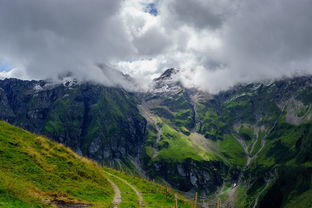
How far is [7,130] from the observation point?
165ft

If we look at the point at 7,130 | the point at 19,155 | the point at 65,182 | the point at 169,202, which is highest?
the point at 7,130

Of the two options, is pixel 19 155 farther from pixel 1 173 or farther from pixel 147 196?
pixel 147 196

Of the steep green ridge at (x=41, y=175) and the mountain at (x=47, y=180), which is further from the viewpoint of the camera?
the mountain at (x=47, y=180)

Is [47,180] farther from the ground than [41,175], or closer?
closer

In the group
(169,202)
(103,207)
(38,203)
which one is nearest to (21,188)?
(38,203)

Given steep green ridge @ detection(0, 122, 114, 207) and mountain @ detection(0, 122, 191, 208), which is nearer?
steep green ridge @ detection(0, 122, 114, 207)

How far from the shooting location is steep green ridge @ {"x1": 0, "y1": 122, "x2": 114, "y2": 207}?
1261 inches

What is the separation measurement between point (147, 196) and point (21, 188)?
89.0ft

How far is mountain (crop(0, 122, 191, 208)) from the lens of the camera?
106 ft

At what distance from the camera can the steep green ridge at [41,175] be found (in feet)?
105

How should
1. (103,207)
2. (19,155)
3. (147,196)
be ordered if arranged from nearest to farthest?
(103,207), (19,155), (147,196)

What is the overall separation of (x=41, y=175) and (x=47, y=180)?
1061 mm

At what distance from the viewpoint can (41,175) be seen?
40.3 meters

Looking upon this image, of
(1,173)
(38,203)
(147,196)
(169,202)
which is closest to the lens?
(38,203)
